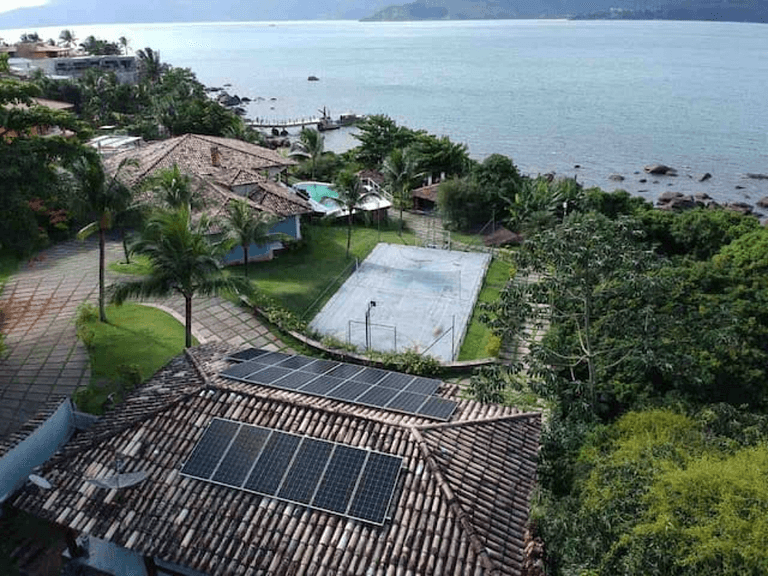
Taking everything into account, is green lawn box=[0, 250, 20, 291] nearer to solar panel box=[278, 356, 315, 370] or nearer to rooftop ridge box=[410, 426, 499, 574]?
solar panel box=[278, 356, 315, 370]

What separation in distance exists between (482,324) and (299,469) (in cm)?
1767

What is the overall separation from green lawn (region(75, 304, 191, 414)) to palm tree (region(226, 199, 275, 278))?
560 centimetres

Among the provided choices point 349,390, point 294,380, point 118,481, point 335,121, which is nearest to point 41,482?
point 118,481

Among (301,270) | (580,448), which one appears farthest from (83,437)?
(301,270)

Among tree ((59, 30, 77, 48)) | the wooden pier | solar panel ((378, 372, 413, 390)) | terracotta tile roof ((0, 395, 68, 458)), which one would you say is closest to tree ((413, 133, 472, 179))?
solar panel ((378, 372, 413, 390))

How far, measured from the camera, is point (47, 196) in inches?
925

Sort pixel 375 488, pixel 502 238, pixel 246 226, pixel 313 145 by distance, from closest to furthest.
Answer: pixel 375 488 < pixel 246 226 < pixel 502 238 < pixel 313 145

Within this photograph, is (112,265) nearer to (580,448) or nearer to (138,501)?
(138,501)

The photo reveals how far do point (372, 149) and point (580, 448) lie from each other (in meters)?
49.7

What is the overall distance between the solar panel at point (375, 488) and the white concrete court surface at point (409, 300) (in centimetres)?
1348

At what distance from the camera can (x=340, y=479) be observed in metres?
12.8

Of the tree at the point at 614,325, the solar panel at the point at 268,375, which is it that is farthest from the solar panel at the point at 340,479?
the tree at the point at 614,325

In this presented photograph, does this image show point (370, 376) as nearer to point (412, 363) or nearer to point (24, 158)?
point (412, 363)

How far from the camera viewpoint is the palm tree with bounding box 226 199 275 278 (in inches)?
1247
